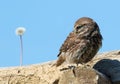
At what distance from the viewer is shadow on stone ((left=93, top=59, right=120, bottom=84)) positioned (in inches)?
183

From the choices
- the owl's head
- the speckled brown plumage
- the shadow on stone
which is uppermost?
the owl's head

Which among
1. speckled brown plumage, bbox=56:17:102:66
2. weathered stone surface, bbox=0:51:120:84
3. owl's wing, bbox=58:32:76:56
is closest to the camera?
weathered stone surface, bbox=0:51:120:84

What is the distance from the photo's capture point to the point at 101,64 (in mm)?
4934

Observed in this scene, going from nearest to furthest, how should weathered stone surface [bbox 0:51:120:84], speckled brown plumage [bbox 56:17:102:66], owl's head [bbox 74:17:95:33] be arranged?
weathered stone surface [bbox 0:51:120:84], speckled brown plumage [bbox 56:17:102:66], owl's head [bbox 74:17:95:33]

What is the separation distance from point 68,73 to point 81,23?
1.72 meters

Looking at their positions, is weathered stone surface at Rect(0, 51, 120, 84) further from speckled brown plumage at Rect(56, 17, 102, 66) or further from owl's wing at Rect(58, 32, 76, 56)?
owl's wing at Rect(58, 32, 76, 56)

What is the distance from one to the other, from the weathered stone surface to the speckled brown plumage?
11 cm

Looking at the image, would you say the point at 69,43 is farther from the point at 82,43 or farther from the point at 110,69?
the point at 110,69

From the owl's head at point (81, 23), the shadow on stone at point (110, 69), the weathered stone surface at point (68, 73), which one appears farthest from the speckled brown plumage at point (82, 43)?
the shadow on stone at point (110, 69)

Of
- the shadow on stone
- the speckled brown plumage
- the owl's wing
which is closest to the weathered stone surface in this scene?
the shadow on stone

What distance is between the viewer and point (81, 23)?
596cm

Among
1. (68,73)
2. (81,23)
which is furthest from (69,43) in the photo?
(68,73)

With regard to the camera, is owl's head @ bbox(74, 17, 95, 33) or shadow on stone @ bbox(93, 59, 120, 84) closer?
shadow on stone @ bbox(93, 59, 120, 84)

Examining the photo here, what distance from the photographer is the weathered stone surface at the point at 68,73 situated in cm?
429
